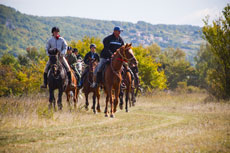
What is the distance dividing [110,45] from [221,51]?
1476cm

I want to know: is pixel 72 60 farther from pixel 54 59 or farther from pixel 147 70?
pixel 147 70

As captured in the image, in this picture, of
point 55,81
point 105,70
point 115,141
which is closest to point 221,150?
point 115,141

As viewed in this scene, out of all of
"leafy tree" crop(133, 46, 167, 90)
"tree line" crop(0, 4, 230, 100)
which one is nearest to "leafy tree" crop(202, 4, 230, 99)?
"tree line" crop(0, 4, 230, 100)

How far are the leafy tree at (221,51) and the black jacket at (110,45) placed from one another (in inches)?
559

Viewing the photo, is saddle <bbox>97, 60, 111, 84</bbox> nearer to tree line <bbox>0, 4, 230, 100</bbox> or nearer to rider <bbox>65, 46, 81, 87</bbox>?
rider <bbox>65, 46, 81, 87</bbox>

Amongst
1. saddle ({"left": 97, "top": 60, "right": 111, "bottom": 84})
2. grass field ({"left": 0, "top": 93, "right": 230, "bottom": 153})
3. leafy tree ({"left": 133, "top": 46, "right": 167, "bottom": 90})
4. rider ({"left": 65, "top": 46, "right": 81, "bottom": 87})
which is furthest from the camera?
leafy tree ({"left": 133, "top": 46, "right": 167, "bottom": 90})

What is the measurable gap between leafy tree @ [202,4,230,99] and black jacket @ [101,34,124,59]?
14188mm

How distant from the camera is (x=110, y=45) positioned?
13.5 meters

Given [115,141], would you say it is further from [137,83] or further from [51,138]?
[137,83]

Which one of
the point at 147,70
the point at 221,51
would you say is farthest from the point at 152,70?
the point at 221,51

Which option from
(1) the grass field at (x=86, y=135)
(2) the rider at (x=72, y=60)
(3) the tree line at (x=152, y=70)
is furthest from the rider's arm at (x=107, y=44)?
(3) the tree line at (x=152, y=70)

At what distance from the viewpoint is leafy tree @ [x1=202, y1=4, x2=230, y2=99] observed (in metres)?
24.2

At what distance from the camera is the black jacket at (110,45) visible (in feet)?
43.4

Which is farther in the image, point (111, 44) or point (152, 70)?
point (152, 70)
